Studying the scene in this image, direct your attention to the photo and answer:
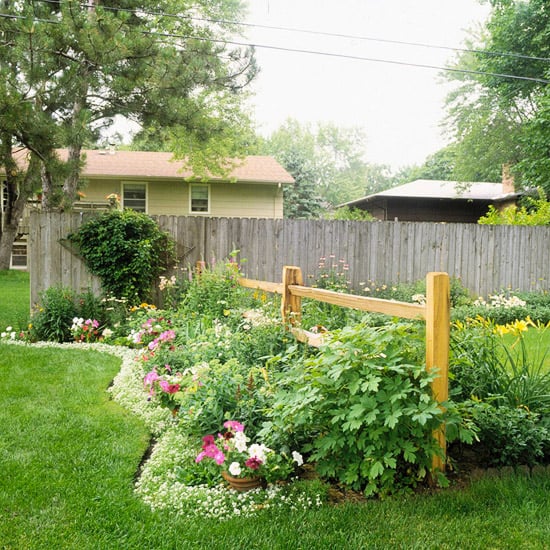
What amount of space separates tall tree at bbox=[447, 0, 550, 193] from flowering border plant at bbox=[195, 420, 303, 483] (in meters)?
11.6

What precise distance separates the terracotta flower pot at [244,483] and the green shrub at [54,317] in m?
Answer: 4.82

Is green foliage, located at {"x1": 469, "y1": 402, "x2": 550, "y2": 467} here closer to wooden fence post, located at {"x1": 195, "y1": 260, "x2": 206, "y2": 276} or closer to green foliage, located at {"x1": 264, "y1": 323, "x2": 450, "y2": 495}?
green foliage, located at {"x1": 264, "y1": 323, "x2": 450, "y2": 495}

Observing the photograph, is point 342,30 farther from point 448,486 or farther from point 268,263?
point 448,486

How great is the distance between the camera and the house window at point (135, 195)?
18250 millimetres

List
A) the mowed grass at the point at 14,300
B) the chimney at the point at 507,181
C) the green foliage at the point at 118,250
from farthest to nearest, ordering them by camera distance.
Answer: the chimney at the point at 507,181 → the mowed grass at the point at 14,300 → the green foliage at the point at 118,250

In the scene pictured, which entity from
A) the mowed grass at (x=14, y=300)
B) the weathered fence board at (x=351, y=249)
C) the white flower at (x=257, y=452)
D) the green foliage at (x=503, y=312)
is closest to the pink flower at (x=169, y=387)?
the white flower at (x=257, y=452)

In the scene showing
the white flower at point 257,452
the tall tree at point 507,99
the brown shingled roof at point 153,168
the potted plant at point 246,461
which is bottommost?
the potted plant at point 246,461

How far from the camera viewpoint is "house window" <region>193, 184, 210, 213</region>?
18547mm

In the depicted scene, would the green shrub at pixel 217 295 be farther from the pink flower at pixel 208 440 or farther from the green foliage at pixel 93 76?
the green foliage at pixel 93 76

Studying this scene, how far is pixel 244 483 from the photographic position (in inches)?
108

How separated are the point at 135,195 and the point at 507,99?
13308mm

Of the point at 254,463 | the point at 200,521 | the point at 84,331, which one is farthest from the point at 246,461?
the point at 84,331

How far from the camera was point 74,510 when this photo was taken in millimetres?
2568

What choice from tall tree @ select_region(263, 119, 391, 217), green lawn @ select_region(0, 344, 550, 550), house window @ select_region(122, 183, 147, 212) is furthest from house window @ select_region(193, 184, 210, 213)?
tall tree @ select_region(263, 119, 391, 217)
